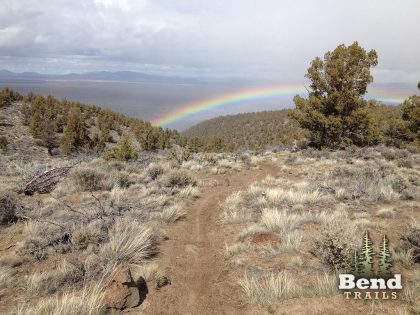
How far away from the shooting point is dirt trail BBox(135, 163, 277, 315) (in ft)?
17.0

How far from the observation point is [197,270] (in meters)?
6.48

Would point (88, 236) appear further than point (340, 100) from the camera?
No

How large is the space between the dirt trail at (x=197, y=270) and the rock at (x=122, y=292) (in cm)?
17

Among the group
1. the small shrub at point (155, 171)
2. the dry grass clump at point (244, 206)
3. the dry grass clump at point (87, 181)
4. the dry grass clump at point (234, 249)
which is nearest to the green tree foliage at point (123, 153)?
the small shrub at point (155, 171)

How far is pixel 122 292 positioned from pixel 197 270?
190 centimetres

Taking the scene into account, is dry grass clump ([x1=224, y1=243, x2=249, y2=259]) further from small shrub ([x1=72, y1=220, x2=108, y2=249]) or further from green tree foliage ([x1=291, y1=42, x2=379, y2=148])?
green tree foliage ([x1=291, y1=42, x2=379, y2=148])

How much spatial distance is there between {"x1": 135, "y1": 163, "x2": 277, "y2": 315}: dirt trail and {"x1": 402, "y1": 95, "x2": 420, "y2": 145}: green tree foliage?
976 inches

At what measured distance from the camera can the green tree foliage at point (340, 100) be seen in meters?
21.9

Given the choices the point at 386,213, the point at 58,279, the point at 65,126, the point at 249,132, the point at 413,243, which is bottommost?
the point at 249,132

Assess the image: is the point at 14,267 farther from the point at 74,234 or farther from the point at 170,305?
the point at 170,305

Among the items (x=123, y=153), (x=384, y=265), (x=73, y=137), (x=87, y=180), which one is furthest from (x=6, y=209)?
(x=73, y=137)

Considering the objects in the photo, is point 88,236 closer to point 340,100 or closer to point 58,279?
point 58,279

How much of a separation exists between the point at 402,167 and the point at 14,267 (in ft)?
53.5

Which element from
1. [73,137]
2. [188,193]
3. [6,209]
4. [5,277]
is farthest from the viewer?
[73,137]
